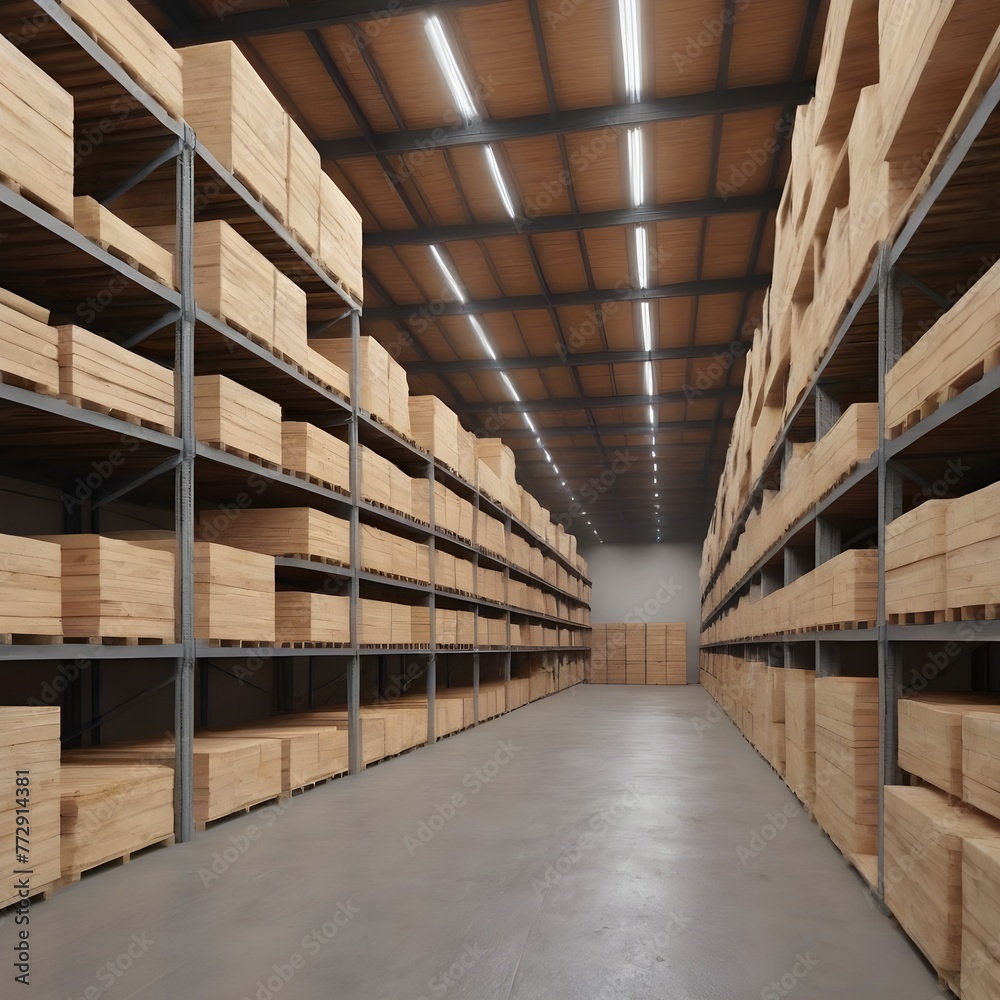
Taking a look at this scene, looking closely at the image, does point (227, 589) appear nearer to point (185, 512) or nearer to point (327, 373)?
point (185, 512)

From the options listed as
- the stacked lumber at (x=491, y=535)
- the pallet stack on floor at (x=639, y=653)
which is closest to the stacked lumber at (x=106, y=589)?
the stacked lumber at (x=491, y=535)

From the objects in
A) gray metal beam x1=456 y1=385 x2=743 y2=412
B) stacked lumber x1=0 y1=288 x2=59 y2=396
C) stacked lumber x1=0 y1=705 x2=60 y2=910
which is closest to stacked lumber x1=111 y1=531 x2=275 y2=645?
stacked lumber x1=0 y1=288 x2=59 y2=396

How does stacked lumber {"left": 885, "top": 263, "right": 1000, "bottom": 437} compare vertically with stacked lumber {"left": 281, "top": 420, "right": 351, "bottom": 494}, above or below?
below

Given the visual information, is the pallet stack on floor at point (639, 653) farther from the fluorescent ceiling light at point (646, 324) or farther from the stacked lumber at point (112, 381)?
the stacked lumber at point (112, 381)

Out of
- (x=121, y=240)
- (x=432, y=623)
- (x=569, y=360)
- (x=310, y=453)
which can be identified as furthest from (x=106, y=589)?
(x=569, y=360)

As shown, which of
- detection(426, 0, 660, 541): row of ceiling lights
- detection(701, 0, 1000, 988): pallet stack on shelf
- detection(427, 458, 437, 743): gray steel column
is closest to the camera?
detection(701, 0, 1000, 988): pallet stack on shelf

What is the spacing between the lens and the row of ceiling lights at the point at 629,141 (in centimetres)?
951

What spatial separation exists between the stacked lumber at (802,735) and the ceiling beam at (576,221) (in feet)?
25.3

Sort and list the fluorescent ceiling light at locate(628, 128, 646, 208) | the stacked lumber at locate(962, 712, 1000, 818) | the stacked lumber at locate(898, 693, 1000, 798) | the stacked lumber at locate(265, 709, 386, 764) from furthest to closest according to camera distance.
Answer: the fluorescent ceiling light at locate(628, 128, 646, 208)
the stacked lumber at locate(265, 709, 386, 764)
the stacked lumber at locate(898, 693, 1000, 798)
the stacked lumber at locate(962, 712, 1000, 818)

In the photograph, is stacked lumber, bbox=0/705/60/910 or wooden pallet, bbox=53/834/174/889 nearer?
stacked lumber, bbox=0/705/60/910

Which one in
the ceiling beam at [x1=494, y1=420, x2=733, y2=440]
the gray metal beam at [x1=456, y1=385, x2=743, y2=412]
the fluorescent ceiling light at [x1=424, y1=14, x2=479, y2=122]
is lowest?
the ceiling beam at [x1=494, y1=420, x2=733, y2=440]

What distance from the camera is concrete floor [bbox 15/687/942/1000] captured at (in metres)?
3.49

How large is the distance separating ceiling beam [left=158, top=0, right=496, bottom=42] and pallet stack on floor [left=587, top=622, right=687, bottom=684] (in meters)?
24.0

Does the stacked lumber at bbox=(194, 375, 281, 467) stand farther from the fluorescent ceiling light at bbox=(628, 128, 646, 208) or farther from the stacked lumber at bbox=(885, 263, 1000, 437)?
the fluorescent ceiling light at bbox=(628, 128, 646, 208)
